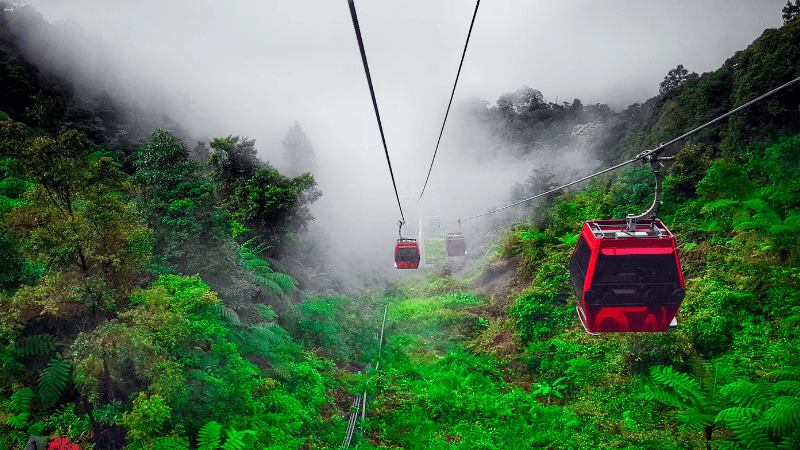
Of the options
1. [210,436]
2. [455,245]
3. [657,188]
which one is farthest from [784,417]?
[455,245]

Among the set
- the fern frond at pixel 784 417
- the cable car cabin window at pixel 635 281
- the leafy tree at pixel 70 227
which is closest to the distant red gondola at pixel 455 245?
the fern frond at pixel 784 417

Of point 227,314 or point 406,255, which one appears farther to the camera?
point 406,255

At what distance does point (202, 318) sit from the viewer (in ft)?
24.9

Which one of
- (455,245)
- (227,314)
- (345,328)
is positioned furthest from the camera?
(455,245)

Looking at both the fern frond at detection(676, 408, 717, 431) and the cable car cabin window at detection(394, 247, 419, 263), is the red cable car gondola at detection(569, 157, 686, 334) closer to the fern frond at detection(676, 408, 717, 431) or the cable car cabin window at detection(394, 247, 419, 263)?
the fern frond at detection(676, 408, 717, 431)

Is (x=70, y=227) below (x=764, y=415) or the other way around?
the other way around

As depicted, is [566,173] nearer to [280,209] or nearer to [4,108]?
[280,209]

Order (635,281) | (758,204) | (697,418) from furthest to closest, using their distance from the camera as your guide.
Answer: (758,204)
(697,418)
(635,281)

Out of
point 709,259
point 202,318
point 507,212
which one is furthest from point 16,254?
point 507,212

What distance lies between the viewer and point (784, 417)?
5578 millimetres

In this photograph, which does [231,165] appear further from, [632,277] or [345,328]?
[632,277]

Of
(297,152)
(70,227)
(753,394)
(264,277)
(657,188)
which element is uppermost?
(297,152)

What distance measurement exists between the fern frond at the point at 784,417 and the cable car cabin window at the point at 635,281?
9.44 ft

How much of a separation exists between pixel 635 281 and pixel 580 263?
0.86 meters
